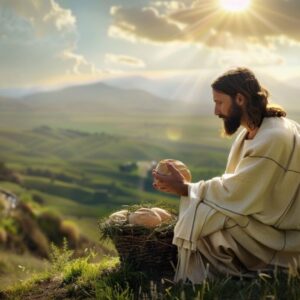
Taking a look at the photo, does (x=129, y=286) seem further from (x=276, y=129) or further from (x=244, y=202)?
(x=276, y=129)

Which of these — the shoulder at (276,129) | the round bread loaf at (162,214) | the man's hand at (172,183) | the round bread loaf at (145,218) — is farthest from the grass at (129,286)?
the shoulder at (276,129)

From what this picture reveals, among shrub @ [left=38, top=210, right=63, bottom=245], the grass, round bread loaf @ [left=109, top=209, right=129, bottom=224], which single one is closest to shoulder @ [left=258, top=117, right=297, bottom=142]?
the grass

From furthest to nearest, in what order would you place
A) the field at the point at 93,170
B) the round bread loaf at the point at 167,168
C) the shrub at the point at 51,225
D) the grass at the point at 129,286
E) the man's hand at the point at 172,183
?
the field at the point at 93,170 < the shrub at the point at 51,225 < the round bread loaf at the point at 167,168 < the man's hand at the point at 172,183 < the grass at the point at 129,286

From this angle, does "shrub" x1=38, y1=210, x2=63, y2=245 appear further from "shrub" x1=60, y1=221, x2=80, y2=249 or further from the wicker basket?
the wicker basket

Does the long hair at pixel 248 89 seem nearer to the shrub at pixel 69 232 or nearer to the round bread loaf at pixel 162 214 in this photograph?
the round bread loaf at pixel 162 214

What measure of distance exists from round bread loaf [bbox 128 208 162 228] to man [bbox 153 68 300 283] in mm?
380

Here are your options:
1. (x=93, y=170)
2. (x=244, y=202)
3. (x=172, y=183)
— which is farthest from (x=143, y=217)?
(x=93, y=170)

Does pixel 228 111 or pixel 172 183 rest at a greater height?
pixel 228 111

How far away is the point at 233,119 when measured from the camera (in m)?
5.98

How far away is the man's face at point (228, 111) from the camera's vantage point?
5977 millimetres

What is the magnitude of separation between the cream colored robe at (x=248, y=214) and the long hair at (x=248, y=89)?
6.8 inches

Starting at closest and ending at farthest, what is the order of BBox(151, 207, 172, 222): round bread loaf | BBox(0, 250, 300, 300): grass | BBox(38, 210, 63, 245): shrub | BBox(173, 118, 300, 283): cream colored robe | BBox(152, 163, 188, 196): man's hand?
BBox(0, 250, 300, 300): grass → BBox(173, 118, 300, 283): cream colored robe → BBox(152, 163, 188, 196): man's hand → BBox(151, 207, 172, 222): round bread loaf → BBox(38, 210, 63, 245): shrub

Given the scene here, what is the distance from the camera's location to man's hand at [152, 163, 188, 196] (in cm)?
591

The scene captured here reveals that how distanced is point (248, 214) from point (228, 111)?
1.03 meters
